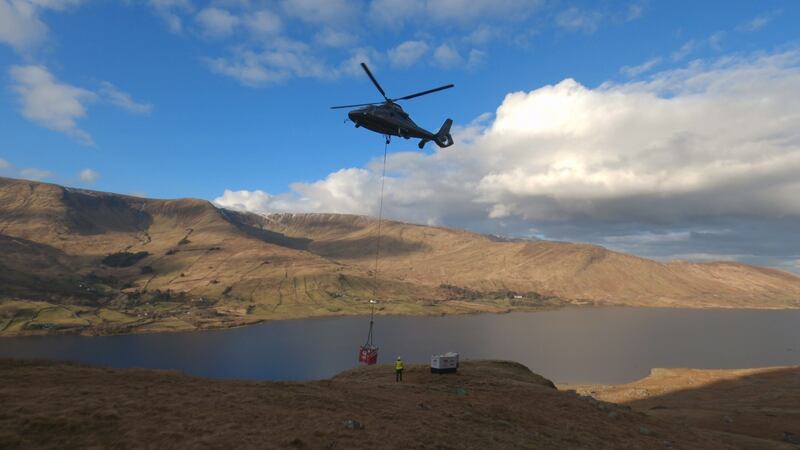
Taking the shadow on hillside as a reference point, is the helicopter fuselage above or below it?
above

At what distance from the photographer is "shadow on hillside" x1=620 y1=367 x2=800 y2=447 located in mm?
Result: 49719

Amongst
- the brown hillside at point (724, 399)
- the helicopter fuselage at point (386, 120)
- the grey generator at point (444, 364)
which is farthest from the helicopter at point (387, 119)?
the brown hillside at point (724, 399)

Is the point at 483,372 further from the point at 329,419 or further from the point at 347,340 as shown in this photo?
the point at 347,340

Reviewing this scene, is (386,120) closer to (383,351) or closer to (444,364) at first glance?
(444,364)

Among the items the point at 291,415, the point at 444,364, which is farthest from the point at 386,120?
the point at 291,415

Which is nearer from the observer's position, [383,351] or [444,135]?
[444,135]

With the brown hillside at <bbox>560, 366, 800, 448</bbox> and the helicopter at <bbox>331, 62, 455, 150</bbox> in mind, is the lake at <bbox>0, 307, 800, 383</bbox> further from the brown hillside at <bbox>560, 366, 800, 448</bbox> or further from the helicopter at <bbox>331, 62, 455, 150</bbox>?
the helicopter at <bbox>331, 62, 455, 150</bbox>

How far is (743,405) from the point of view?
67.6m

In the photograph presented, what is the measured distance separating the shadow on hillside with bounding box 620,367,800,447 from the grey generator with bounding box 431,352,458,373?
23.4m

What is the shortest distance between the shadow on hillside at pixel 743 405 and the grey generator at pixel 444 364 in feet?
76.7

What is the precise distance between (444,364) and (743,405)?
55.1 m

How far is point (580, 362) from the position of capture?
142375mm

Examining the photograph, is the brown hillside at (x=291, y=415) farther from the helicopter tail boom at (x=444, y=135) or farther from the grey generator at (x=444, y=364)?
the helicopter tail boom at (x=444, y=135)

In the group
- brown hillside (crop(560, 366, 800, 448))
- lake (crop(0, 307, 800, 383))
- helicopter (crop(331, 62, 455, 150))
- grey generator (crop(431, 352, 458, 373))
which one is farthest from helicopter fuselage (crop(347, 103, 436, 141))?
lake (crop(0, 307, 800, 383))
